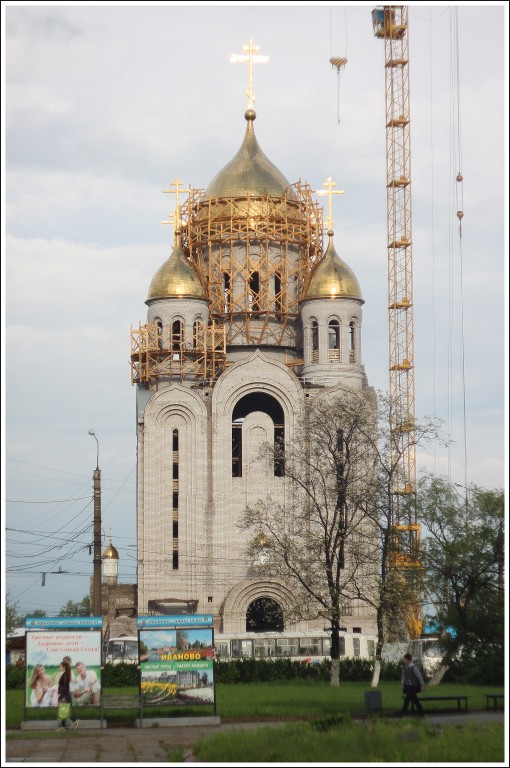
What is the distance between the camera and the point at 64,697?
26.5 meters

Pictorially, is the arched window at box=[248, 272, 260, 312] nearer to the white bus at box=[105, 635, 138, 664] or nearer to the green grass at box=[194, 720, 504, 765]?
the white bus at box=[105, 635, 138, 664]

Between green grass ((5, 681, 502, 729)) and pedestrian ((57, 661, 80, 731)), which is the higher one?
pedestrian ((57, 661, 80, 731))

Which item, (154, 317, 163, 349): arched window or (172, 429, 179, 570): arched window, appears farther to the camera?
(154, 317, 163, 349): arched window

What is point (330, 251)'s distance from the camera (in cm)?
6756

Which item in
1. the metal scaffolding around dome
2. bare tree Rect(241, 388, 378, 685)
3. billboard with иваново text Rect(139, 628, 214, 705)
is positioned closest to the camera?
billboard with иваново text Rect(139, 628, 214, 705)

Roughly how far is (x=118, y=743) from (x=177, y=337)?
1676 inches

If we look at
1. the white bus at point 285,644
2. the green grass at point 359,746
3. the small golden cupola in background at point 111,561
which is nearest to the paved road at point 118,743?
the green grass at point 359,746

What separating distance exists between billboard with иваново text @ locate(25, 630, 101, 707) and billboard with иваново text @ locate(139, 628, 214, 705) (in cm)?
107

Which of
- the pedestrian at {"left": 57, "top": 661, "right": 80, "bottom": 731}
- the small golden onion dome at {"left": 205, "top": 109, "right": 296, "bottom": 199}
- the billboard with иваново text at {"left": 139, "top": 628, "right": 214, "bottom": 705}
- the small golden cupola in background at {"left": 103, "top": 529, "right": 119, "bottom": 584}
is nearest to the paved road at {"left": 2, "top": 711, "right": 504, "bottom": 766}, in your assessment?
the pedestrian at {"left": 57, "top": 661, "right": 80, "bottom": 731}

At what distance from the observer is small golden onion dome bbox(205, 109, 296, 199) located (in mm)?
69188

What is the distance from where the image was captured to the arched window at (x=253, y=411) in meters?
64.4

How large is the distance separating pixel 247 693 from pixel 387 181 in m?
51.2

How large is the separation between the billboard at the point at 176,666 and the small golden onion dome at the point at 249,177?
142 feet

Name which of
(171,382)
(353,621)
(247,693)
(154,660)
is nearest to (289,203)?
(171,382)
